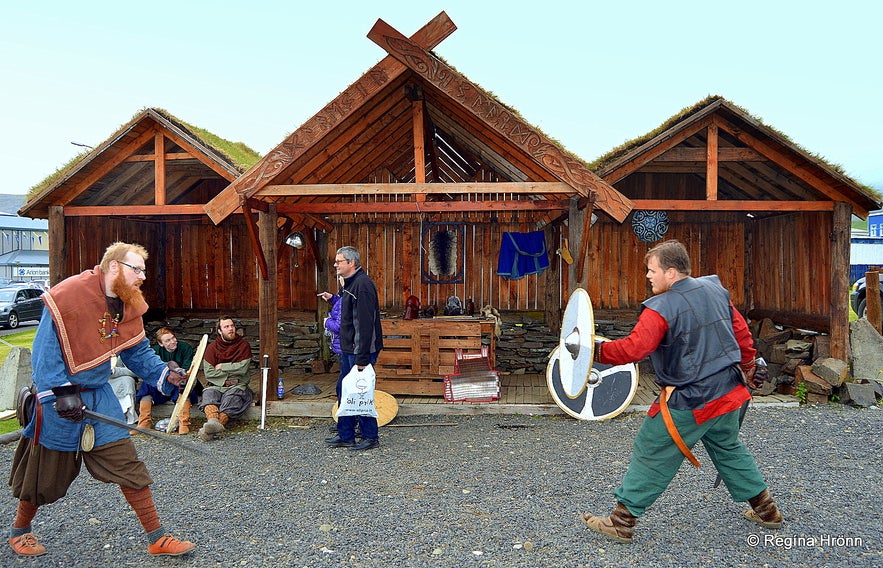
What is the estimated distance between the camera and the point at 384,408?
681cm

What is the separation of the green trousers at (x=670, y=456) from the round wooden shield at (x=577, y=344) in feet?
1.61

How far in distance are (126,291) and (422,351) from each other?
465 centimetres

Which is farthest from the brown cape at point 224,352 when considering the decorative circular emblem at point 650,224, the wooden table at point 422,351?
the decorative circular emblem at point 650,224

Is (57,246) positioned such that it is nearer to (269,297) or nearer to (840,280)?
(269,297)

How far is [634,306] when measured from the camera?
9.73 m

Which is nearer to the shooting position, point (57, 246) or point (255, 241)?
point (255, 241)

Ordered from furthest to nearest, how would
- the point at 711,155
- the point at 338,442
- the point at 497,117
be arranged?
the point at 711,155 < the point at 497,117 < the point at 338,442

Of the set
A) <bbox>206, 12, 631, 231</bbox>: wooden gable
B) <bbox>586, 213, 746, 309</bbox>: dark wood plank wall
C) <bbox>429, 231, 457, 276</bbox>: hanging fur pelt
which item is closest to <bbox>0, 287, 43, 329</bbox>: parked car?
<bbox>429, 231, 457, 276</bbox>: hanging fur pelt

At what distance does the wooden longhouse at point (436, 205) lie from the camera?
6367mm

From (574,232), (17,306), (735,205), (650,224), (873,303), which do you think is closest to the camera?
(574,232)

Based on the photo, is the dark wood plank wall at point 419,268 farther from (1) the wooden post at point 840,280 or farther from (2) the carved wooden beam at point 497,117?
(1) the wooden post at point 840,280

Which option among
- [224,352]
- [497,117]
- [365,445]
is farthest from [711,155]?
[224,352]

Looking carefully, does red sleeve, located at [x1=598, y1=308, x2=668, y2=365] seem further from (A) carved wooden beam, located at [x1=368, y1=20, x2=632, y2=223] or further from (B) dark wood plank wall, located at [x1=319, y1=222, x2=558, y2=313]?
(B) dark wood plank wall, located at [x1=319, y1=222, x2=558, y2=313]

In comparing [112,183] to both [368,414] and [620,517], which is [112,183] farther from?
[620,517]
